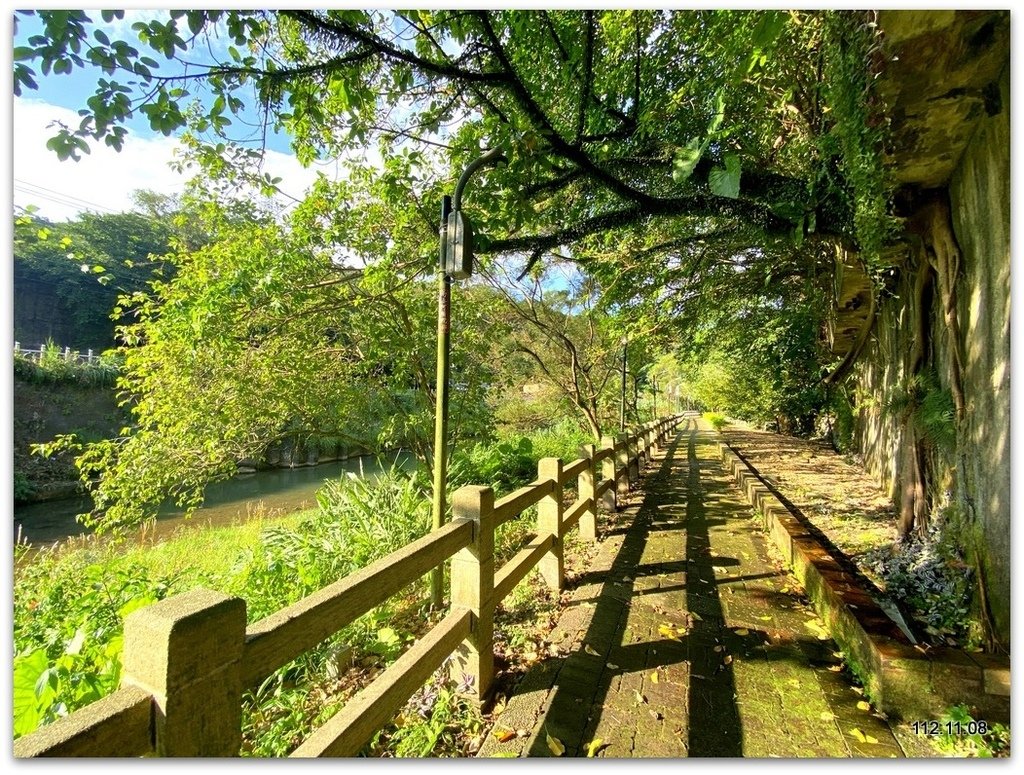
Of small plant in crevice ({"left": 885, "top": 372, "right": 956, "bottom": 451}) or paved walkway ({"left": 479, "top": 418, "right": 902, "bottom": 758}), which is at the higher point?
small plant in crevice ({"left": 885, "top": 372, "right": 956, "bottom": 451})

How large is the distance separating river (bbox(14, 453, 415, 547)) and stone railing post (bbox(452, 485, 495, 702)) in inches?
231

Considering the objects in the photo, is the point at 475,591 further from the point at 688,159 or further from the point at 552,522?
the point at 688,159

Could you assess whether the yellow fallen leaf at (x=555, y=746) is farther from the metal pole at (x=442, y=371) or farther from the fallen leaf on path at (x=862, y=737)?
the fallen leaf on path at (x=862, y=737)

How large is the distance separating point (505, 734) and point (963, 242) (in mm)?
3655

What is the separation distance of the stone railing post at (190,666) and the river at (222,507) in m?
6.90

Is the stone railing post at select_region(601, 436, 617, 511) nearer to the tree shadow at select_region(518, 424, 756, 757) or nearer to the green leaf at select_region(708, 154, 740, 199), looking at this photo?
the tree shadow at select_region(518, 424, 756, 757)

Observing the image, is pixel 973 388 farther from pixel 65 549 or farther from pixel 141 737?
pixel 65 549

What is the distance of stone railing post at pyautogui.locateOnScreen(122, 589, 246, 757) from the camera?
87cm

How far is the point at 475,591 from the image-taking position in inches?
82.8

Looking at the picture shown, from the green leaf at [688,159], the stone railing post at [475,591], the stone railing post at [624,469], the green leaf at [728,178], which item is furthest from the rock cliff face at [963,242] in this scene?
the stone railing post at [624,469]

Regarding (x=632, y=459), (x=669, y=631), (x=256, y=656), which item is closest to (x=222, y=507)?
(x=632, y=459)

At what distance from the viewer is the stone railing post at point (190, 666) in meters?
0.87

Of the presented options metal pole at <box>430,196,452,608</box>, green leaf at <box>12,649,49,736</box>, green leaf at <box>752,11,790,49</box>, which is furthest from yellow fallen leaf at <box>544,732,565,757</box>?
green leaf at <box>752,11,790,49</box>

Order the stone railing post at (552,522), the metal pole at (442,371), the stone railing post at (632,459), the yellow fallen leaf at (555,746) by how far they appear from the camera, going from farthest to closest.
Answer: the stone railing post at (632,459) → the stone railing post at (552,522) → the metal pole at (442,371) → the yellow fallen leaf at (555,746)
